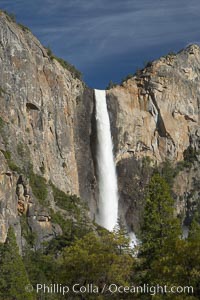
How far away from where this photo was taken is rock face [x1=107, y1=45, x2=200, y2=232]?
8894cm

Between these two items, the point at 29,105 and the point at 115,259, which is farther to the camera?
the point at 29,105

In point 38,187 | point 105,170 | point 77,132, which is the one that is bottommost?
point 38,187

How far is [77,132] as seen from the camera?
287 ft

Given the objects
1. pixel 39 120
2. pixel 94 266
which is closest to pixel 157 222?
pixel 94 266

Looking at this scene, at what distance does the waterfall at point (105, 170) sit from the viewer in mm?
85375

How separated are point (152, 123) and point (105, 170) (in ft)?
31.4

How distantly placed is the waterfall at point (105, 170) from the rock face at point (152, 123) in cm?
90

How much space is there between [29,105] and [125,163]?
1584 centimetres

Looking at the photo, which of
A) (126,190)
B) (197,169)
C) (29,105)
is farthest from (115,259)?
(197,169)

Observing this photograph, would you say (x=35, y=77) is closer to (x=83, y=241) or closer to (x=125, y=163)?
(x=125, y=163)

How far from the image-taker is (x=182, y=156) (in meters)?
92.4

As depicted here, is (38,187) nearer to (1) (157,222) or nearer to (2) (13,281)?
(2) (13,281)

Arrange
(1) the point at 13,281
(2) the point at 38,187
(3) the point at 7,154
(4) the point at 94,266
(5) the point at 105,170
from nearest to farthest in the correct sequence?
(4) the point at 94,266 → (1) the point at 13,281 → (3) the point at 7,154 → (2) the point at 38,187 → (5) the point at 105,170

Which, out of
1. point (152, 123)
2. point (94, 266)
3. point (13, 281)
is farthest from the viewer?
point (152, 123)
